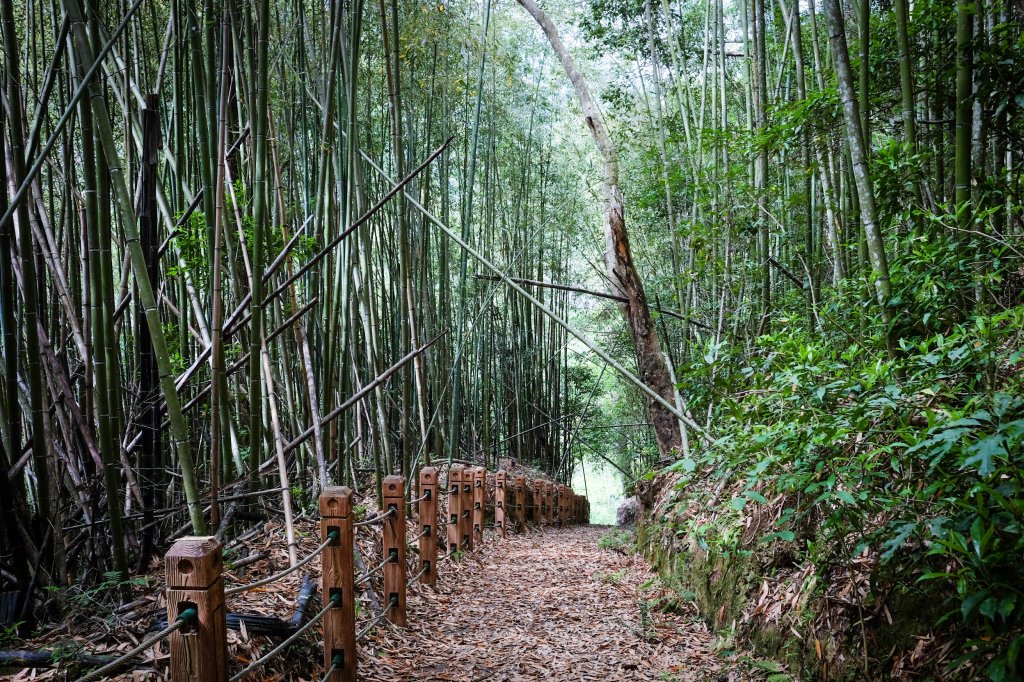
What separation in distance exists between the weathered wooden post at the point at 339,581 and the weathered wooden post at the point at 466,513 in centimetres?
209

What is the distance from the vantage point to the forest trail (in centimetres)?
230

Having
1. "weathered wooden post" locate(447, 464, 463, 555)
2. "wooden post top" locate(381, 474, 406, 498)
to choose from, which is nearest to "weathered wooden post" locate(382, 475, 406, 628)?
"wooden post top" locate(381, 474, 406, 498)

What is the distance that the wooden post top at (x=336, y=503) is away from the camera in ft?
6.82

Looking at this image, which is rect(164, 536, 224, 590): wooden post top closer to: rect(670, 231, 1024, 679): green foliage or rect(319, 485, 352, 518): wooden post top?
rect(319, 485, 352, 518): wooden post top

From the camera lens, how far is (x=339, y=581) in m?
2.06

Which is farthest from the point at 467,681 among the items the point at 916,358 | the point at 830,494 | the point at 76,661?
the point at 916,358

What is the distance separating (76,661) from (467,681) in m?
1.14

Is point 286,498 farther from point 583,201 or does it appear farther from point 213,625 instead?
point 583,201

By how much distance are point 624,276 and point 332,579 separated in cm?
328

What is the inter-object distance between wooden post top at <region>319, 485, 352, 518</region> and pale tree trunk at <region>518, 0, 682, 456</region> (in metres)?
3.00

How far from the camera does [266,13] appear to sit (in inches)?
94.1

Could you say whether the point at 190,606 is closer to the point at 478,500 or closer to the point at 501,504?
the point at 478,500

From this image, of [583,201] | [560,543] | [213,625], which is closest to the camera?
[213,625]

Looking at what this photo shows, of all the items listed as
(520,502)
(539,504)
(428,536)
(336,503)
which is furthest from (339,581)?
(539,504)
